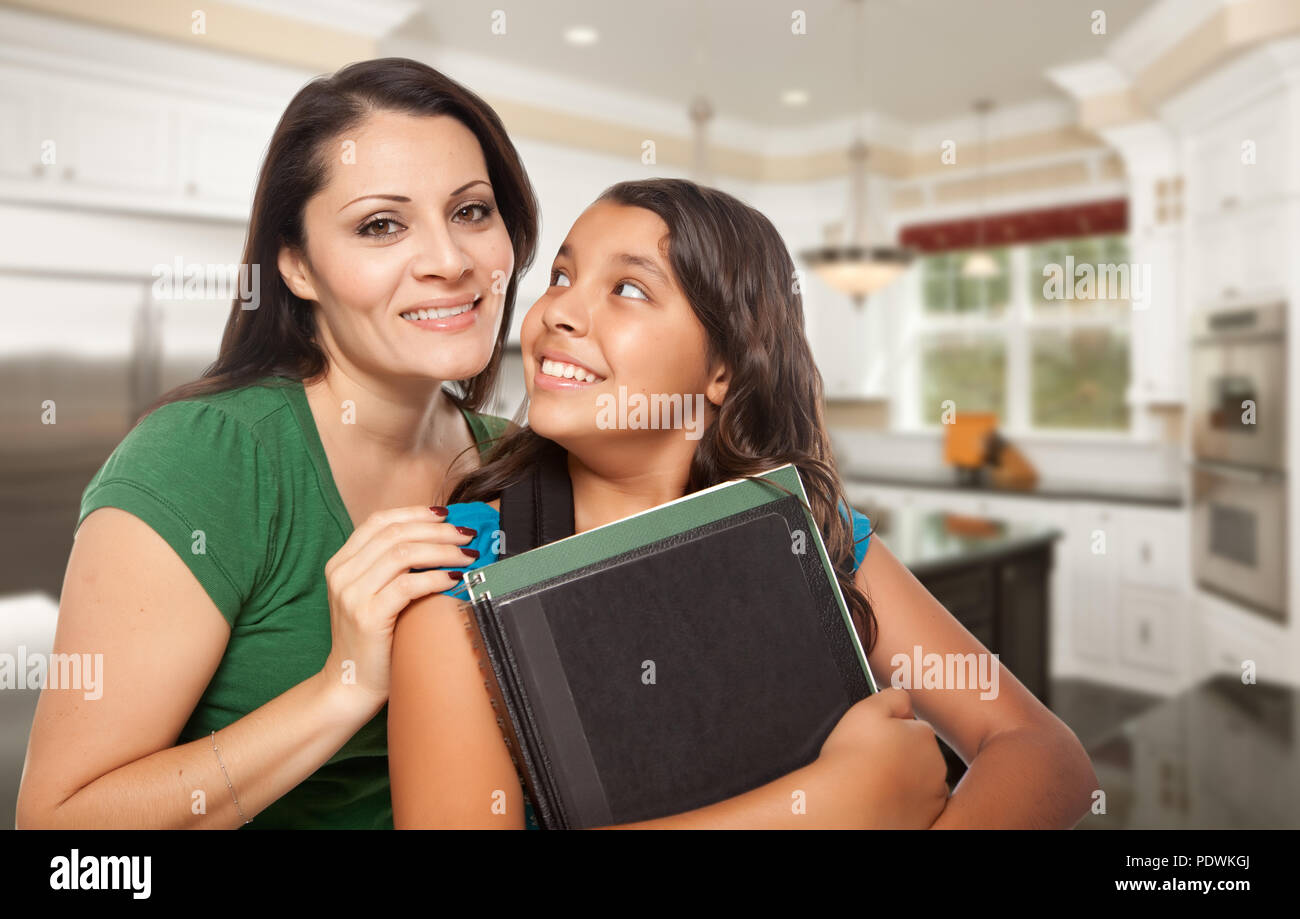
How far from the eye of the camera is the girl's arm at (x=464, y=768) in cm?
69

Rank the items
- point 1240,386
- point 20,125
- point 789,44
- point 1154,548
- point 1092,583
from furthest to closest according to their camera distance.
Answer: point 1092,583 → point 1154,548 → point 789,44 → point 1240,386 → point 20,125

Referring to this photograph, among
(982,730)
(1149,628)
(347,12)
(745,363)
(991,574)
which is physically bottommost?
(1149,628)

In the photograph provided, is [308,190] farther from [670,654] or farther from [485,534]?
[670,654]

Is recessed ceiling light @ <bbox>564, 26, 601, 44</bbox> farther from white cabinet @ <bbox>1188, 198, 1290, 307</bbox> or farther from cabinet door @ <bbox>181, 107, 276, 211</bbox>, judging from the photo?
white cabinet @ <bbox>1188, 198, 1290, 307</bbox>

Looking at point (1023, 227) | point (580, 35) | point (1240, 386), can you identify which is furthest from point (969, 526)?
point (1023, 227)

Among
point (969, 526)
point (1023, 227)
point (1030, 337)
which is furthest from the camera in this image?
point (1030, 337)

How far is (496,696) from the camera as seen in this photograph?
0.72 m

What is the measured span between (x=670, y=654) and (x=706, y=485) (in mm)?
282

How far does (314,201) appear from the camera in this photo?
3.19ft

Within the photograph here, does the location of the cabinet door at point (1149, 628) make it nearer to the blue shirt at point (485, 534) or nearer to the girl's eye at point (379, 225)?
the blue shirt at point (485, 534)

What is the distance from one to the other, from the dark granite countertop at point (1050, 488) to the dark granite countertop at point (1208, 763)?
3342mm

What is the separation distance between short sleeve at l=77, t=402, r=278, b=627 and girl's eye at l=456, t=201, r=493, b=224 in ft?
1.02

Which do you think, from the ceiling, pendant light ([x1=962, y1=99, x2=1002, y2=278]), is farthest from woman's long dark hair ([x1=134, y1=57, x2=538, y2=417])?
pendant light ([x1=962, y1=99, x2=1002, y2=278])
